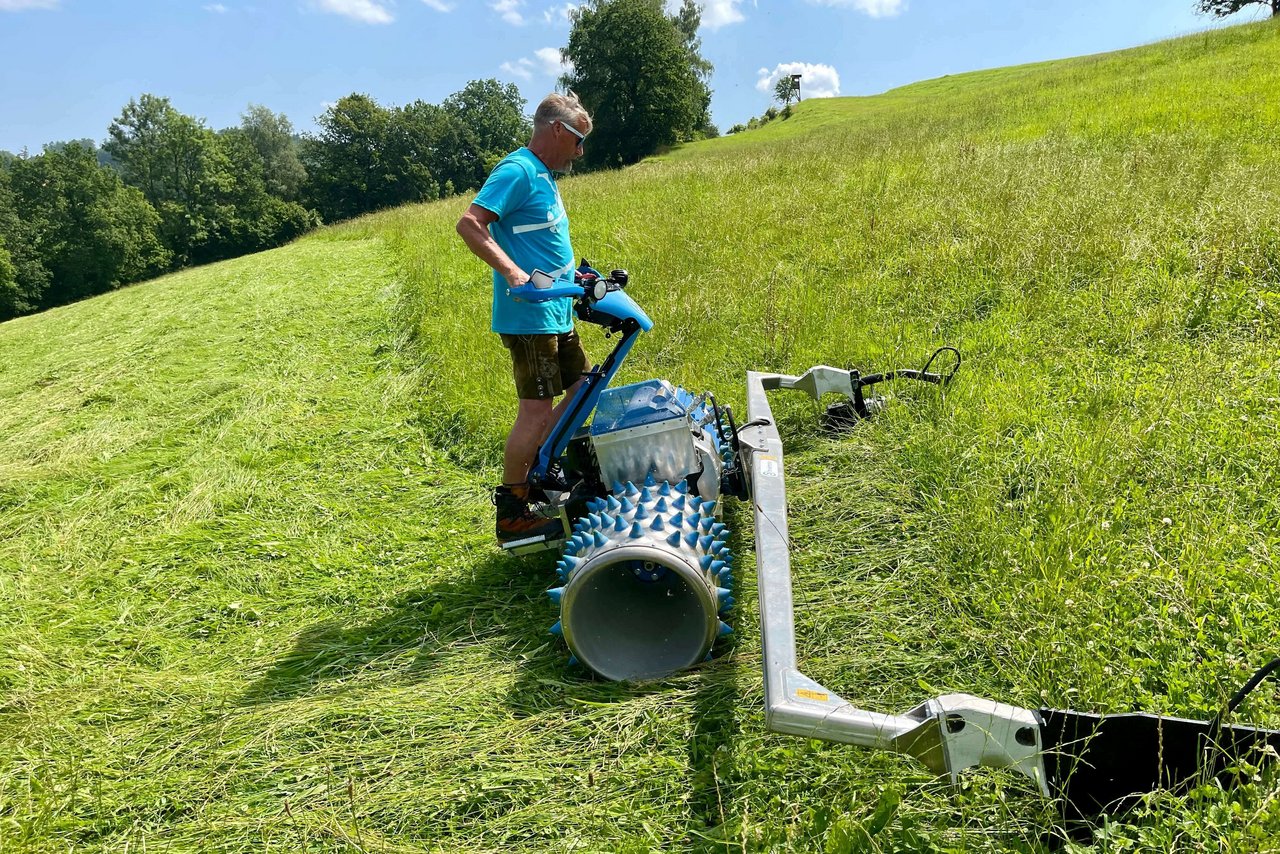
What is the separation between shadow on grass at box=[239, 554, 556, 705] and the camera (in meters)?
3.13

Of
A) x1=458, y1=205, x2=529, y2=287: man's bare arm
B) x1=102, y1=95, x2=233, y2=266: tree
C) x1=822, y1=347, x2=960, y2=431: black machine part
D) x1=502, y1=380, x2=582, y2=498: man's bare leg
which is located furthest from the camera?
x1=102, y1=95, x2=233, y2=266: tree

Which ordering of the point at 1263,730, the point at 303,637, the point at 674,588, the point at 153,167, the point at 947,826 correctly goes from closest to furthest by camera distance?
the point at 1263,730 → the point at 947,826 → the point at 674,588 → the point at 303,637 → the point at 153,167

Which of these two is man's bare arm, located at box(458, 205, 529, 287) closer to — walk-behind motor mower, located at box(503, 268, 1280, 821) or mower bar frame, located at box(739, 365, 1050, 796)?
walk-behind motor mower, located at box(503, 268, 1280, 821)

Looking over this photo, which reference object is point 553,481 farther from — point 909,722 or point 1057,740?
point 1057,740

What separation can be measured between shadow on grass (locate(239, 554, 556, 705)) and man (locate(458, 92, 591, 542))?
304 mm

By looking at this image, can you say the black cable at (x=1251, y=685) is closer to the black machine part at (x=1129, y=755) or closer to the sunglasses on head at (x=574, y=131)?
the black machine part at (x=1129, y=755)

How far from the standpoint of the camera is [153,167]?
5925 centimetres

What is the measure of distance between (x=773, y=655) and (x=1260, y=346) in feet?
11.7

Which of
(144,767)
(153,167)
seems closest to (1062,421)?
(144,767)

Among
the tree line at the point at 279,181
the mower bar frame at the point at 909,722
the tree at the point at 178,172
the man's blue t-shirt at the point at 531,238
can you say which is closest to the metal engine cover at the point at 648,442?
the man's blue t-shirt at the point at 531,238

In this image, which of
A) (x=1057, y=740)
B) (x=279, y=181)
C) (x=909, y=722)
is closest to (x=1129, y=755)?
(x=1057, y=740)

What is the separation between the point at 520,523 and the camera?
3598 millimetres

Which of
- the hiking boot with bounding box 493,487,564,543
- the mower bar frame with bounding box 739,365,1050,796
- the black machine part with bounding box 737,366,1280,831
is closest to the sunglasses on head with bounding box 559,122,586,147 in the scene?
the hiking boot with bounding box 493,487,564,543

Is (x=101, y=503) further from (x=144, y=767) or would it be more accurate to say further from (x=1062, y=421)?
(x=1062, y=421)
